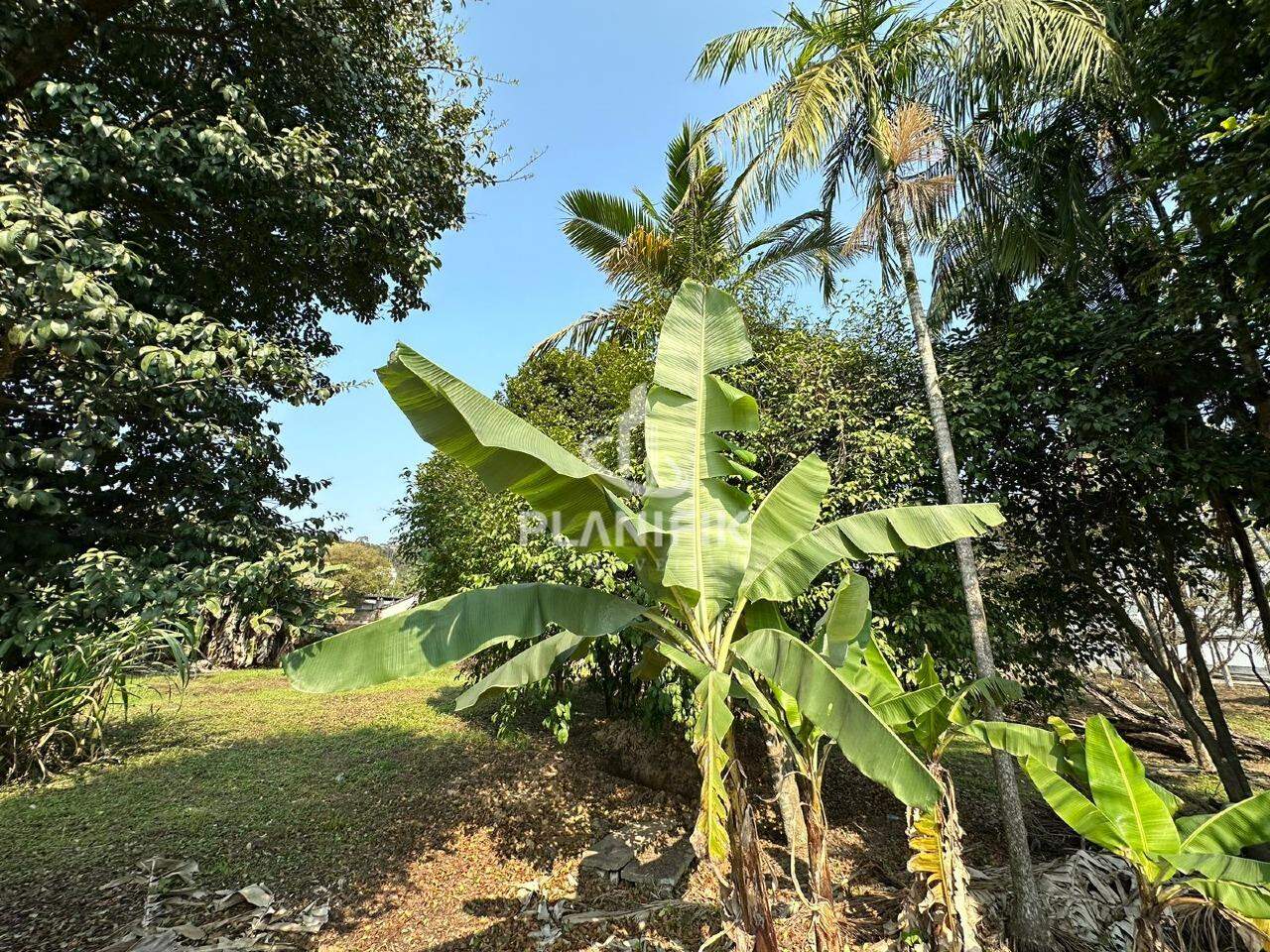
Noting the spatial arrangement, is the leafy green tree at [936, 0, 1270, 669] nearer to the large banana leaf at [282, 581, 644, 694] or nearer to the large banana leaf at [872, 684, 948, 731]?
the large banana leaf at [872, 684, 948, 731]

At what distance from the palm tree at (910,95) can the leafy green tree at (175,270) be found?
12.0ft

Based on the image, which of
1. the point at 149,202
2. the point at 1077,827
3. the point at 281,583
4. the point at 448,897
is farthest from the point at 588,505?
the point at 448,897

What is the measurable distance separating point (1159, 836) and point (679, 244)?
7.51 meters

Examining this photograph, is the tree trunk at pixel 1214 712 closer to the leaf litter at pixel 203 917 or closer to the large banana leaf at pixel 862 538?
the large banana leaf at pixel 862 538

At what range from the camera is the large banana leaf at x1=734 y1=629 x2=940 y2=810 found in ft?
7.00

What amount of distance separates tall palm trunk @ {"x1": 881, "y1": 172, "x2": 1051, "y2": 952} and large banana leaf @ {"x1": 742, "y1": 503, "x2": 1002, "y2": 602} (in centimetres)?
191

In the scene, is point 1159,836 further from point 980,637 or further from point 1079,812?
point 980,637

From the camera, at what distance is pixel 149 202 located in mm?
3715

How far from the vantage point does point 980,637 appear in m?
4.93

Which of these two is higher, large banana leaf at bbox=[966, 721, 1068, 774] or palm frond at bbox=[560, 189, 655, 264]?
palm frond at bbox=[560, 189, 655, 264]

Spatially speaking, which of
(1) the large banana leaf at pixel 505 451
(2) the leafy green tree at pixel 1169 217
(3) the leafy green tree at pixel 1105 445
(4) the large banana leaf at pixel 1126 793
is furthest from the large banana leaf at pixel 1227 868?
(3) the leafy green tree at pixel 1105 445

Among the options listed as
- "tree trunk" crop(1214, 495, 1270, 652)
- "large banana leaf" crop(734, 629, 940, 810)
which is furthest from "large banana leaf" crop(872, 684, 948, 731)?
"tree trunk" crop(1214, 495, 1270, 652)

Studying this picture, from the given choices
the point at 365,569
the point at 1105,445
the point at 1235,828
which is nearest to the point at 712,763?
the point at 1235,828

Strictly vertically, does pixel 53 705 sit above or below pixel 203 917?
above
